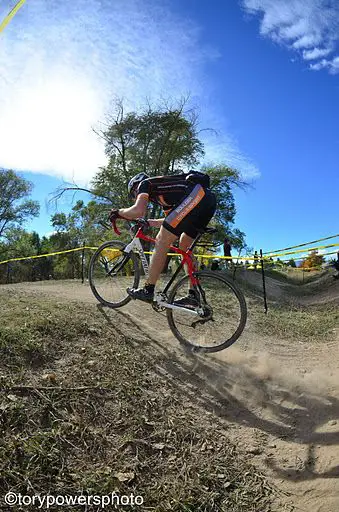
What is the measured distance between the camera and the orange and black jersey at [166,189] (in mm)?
5332

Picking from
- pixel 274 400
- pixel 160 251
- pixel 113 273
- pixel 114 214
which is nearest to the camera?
pixel 274 400

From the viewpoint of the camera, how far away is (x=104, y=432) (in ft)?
11.1

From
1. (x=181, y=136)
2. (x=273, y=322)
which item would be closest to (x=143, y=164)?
(x=181, y=136)

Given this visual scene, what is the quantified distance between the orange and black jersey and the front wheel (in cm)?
108

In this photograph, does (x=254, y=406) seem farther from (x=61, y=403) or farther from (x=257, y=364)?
(x=61, y=403)

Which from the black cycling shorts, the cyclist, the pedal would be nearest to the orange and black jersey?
the cyclist

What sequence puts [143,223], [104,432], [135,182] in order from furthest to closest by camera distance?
[143,223], [135,182], [104,432]

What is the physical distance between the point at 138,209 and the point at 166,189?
0.48 m

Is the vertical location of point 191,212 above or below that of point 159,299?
above

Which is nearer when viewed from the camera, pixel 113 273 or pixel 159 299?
pixel 159 299

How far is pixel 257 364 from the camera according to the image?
5.41 meters

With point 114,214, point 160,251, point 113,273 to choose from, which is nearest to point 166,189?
point 160,251

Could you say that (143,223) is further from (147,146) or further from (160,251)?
(147,146)

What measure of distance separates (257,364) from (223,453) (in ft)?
6.72
